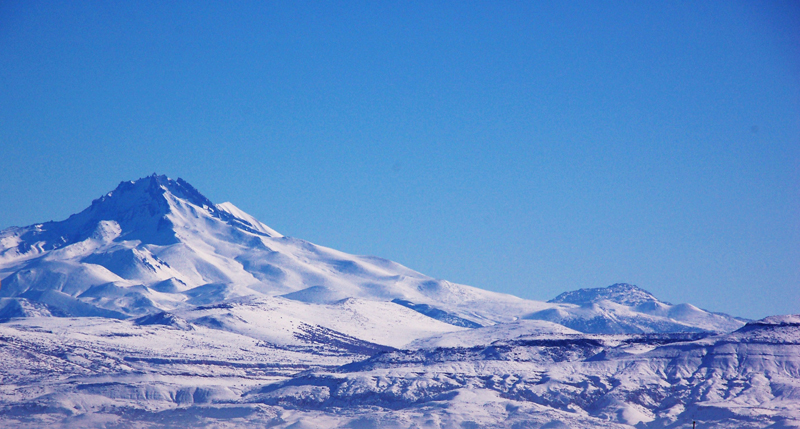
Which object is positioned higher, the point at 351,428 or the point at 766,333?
the point at 766,333

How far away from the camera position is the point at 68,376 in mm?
196875

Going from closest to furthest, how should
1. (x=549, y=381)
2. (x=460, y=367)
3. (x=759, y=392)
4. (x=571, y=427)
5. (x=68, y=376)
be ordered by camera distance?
(x=571, y=427), (x=759, y=392), (x=549, y=381), (x=460, y=367), (x=68, y=376)

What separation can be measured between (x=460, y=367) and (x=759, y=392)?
49187mm

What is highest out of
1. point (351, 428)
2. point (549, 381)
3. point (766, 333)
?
point (766, 333)

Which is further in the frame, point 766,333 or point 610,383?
point 766,333

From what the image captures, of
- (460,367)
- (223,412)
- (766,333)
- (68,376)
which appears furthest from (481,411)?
(68,376)

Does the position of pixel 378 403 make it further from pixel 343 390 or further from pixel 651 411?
pixel 651 411

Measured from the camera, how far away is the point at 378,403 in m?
155

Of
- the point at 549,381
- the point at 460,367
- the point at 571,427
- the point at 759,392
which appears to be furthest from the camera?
the point at 460,367

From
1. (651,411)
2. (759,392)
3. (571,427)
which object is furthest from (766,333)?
(571,427)

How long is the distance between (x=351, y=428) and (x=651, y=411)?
153ft

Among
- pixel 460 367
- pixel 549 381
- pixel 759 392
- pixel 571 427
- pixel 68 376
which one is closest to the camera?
pixel 571 427

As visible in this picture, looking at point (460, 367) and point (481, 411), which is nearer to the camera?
point (481, 411)

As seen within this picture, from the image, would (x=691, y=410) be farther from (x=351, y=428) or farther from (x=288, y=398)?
(x=288, y=398)
